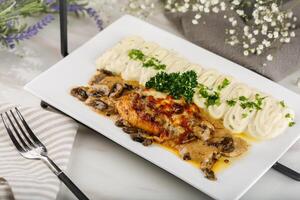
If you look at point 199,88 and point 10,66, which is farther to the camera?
point 10,66

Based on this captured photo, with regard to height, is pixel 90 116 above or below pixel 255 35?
below

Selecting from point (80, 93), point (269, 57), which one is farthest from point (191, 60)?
A: point (80, 93)

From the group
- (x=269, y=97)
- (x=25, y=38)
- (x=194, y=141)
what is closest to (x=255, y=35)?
(x=269, y=97)

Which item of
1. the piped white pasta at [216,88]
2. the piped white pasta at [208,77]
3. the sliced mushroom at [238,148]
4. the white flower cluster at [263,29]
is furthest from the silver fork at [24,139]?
the white flower cluster at [263,29]

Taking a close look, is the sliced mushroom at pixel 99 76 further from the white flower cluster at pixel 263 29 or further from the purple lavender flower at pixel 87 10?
the white flower cluster at pixel 263 29

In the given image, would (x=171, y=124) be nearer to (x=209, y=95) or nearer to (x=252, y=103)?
(x=209, y=95)

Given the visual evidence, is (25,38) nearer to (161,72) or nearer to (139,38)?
(139,38)

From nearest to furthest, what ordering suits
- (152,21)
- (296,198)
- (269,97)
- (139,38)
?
(296,198) → (269,97) → (139,38) → (152,21)
